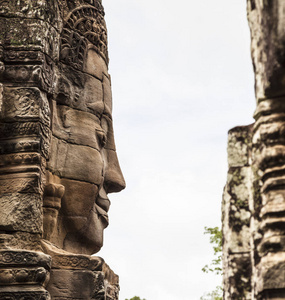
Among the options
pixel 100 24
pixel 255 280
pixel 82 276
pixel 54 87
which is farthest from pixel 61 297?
pixel 255 280

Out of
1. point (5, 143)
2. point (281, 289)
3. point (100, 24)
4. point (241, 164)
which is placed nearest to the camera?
point (281, 289)

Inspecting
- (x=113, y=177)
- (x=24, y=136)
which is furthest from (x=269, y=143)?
(x=113, y=177)

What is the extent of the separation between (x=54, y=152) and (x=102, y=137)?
1009 millimetres

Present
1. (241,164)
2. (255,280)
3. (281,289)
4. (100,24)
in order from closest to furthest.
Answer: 1. (281,289)
2. (255,280)
3. (241,164)
4. (100,24)

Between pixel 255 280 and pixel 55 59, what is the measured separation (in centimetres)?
595

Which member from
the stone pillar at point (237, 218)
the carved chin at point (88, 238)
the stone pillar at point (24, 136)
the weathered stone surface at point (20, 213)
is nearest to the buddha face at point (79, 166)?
the carved chin at point (88, 238)

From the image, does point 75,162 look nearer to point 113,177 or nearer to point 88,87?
point 113,177

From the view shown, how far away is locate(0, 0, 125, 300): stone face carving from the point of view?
750cm

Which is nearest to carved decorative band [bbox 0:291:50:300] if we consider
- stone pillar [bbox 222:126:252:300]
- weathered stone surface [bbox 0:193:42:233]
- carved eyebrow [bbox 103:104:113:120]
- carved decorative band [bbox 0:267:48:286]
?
carved decorative band [bbox 0:267:48:286]

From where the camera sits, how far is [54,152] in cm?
875

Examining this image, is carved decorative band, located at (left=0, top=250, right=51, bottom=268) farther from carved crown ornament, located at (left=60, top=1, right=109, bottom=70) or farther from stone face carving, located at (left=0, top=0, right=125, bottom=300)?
carved crown ornament, located at (left=60, top=1, right=109, bottom=70)

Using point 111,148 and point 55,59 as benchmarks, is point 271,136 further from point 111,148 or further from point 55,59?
point 111,148

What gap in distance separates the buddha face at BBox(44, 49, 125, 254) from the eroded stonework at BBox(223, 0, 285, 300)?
5.00 meters

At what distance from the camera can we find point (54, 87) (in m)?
8.49
